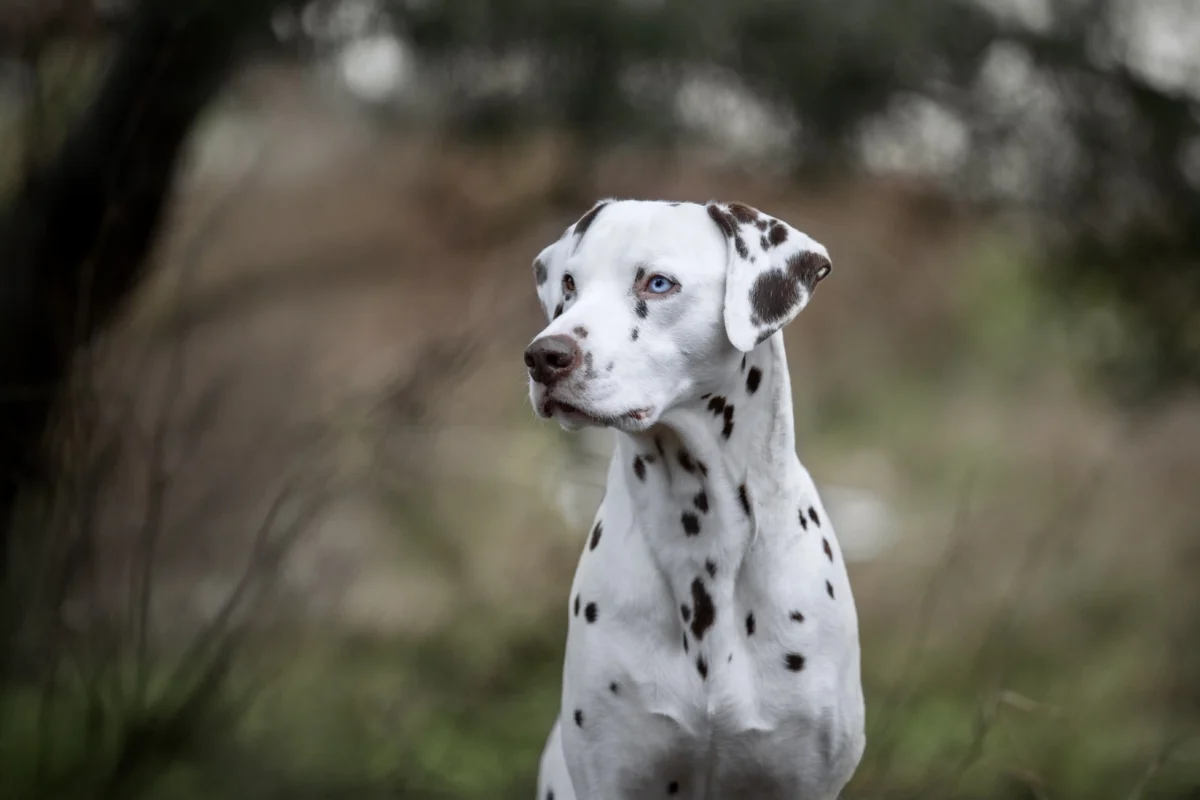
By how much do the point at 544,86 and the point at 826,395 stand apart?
3368 mm

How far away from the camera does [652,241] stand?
2242 millimetres

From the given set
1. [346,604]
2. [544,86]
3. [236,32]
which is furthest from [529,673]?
[236,32]

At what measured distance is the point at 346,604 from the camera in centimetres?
550

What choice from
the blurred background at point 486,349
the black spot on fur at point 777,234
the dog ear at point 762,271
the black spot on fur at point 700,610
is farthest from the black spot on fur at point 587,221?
the black spot on fur at point 700,610

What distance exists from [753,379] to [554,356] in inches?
17.0

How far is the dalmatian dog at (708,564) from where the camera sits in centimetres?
223

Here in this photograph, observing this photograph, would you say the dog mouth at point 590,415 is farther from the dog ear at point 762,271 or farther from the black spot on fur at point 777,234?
the black spot on fur at point 777,234

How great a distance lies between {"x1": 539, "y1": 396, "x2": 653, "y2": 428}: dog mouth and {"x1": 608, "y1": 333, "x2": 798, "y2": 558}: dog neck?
0.16m

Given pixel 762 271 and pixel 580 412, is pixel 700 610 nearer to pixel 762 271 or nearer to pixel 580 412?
pixel 580 412

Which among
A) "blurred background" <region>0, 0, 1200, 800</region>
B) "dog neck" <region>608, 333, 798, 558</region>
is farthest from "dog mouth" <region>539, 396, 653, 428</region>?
"blurred background" <region>0, 0, 1200, 800</region>

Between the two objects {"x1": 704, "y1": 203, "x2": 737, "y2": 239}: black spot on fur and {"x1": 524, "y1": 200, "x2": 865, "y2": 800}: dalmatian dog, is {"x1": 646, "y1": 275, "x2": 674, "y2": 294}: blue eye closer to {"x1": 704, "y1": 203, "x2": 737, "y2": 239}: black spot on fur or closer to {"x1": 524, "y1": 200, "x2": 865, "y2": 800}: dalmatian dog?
{"x1": 524, "y1": 200, "x2": 865, "y2": 800}: dalmatian dog

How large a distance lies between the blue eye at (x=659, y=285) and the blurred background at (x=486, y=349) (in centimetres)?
73

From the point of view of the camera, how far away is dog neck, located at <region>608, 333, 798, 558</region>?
2.31 metres

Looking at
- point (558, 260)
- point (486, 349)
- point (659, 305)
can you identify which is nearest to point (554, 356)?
point (659, 305)
